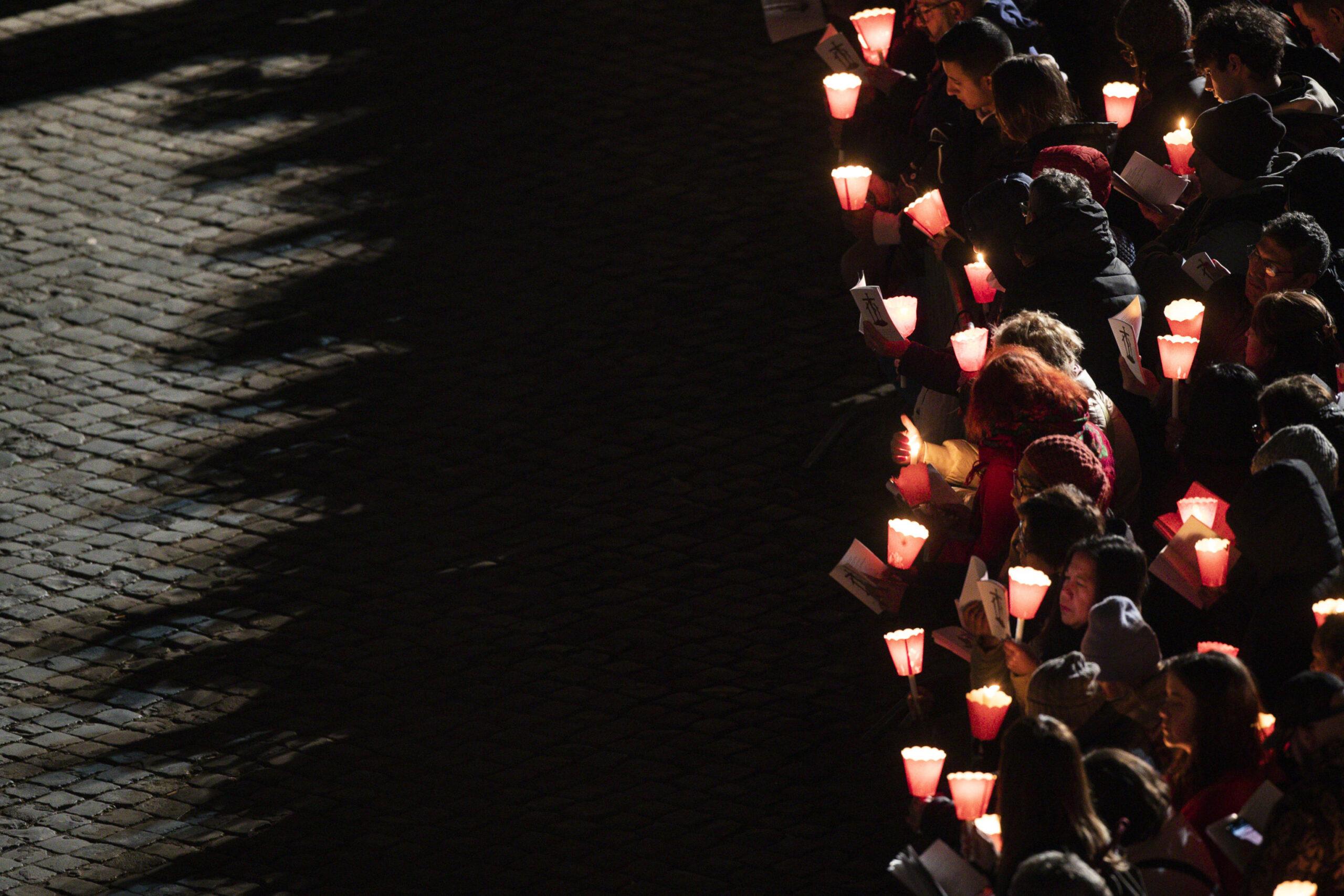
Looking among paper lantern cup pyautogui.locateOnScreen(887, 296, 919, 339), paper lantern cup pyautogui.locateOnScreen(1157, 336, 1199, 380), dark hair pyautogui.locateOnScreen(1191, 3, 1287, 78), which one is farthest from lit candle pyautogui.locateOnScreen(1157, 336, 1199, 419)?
dark hair pyautogui.locateOnScreen(1191, 3, 1287, 78)

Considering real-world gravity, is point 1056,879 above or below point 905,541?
above

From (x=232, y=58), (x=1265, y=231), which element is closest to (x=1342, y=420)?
(x=1265, y=231)

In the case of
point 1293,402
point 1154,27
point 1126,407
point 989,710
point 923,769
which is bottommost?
point 923,769

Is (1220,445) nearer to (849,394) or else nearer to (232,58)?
(849,394)

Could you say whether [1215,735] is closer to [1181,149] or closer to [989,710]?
[989,710]

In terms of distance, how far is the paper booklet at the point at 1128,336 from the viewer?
237 inches

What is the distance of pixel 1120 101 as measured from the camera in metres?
7.41

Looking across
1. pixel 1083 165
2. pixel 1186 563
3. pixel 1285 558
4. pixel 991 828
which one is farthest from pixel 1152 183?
pixel 991 828

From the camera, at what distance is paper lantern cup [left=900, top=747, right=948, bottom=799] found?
5328 millimetres

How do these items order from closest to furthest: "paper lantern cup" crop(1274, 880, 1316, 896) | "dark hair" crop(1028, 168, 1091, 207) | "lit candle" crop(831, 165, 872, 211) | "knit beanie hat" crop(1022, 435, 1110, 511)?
"paper lantern cup" crop(1274, 880, 1316, 896) < "knit beanie hat" crop(1022, 435, 1110, 511) < "dark hair" crop(1028, 168, 1091, 207) < "lit candle" crop(831, 165, 872, 211)

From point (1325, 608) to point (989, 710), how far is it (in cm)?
100

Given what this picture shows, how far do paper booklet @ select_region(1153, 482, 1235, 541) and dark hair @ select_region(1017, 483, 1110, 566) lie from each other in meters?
0.44

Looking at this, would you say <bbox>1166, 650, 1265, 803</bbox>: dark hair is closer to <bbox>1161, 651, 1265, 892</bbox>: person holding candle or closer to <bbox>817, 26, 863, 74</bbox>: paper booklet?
<bbox>1161, 651, 1265, 892</bbox>: person holding candle

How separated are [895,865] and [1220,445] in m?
2.07
